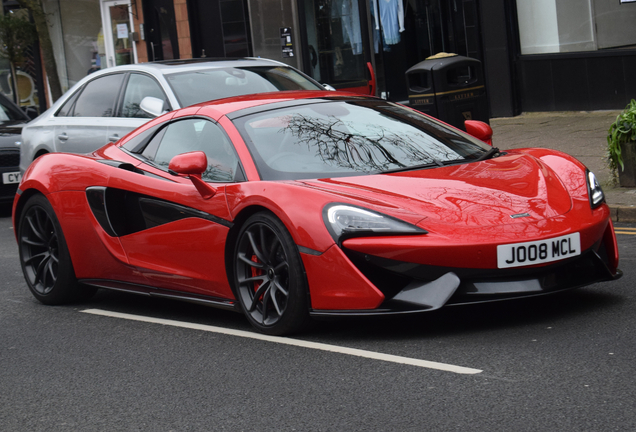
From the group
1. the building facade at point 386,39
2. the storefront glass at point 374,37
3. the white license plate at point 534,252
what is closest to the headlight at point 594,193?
the white license plate at point 534,252

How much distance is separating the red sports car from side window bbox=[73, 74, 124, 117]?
290 centimetres

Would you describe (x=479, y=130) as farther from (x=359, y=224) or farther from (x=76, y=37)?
(x=76, y=37)

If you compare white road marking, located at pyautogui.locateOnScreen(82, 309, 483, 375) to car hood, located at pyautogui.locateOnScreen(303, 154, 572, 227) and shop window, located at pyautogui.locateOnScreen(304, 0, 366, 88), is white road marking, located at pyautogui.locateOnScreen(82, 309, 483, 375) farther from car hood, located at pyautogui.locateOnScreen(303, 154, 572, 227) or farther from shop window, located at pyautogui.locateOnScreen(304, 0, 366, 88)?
shop window, located at pyautogui.locateOnScreen(304, 0, 366, 88)

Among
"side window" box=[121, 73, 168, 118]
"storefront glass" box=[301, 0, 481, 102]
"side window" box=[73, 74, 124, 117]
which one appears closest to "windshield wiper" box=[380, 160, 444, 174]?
"side window" box=[121, 73, 168, 118]

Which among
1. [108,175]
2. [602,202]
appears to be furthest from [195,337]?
[602,202]

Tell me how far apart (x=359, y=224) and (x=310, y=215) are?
0.27 metres

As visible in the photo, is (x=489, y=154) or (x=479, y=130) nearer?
(x=489, y=154)

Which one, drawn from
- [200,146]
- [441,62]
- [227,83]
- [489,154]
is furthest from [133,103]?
[489,154]

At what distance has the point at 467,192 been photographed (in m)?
4.74

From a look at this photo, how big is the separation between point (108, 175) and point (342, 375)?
2464 millimetres

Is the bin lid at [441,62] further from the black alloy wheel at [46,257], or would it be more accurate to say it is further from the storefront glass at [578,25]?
the black alloy wheel at [46,257]

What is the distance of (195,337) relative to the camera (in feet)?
17.0

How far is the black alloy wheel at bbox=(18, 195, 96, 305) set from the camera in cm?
634

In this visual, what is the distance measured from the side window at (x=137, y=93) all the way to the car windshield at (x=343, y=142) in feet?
11.5
